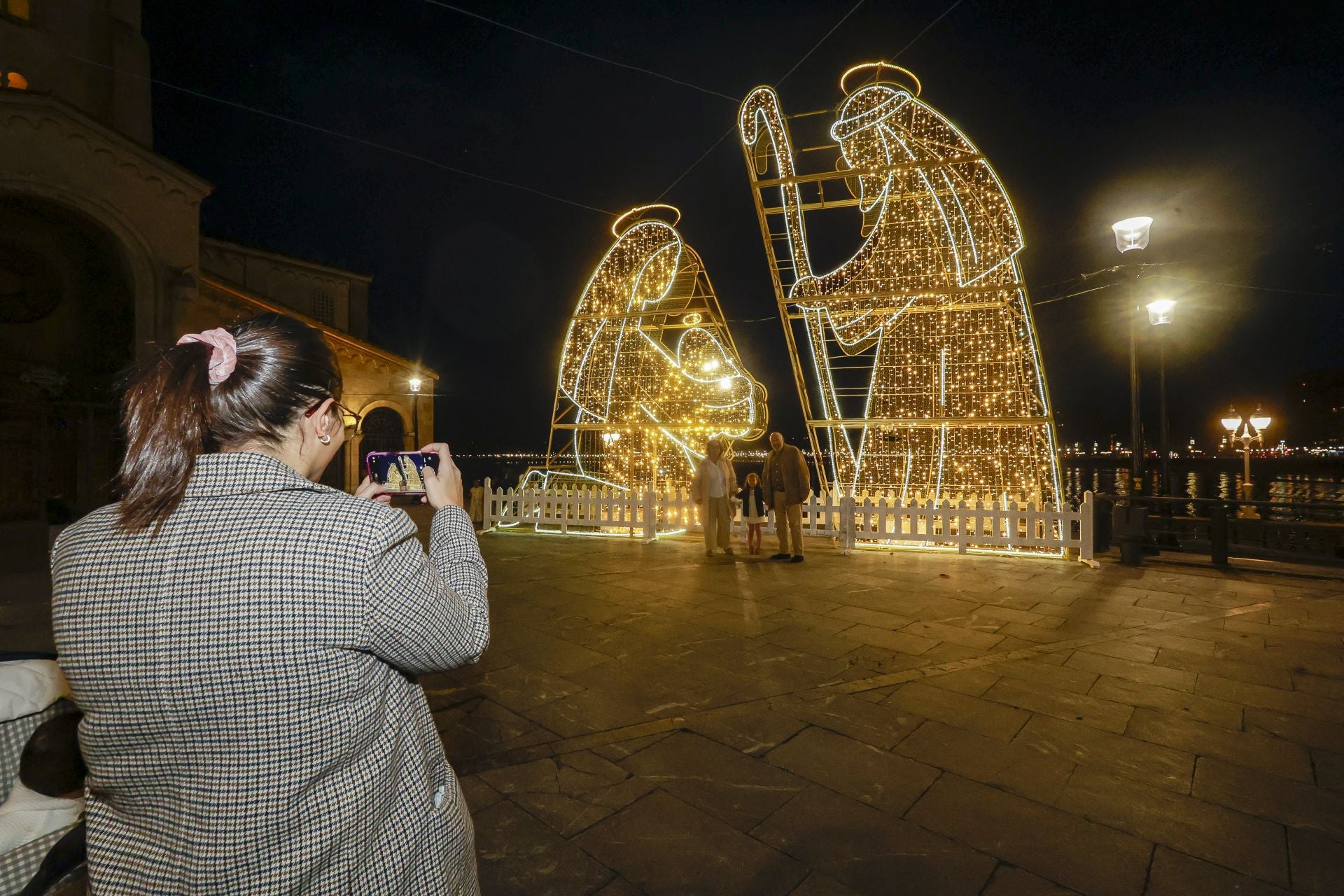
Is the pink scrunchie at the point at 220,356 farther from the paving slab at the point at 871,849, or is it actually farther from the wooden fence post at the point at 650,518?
the wooden fence post at the point at 650,518

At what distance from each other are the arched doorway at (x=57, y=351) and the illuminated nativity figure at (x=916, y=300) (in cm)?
1293

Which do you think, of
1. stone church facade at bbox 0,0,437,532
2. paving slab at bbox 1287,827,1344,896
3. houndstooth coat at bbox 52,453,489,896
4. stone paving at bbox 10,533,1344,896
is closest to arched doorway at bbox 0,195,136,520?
stone church facade at bbox 0,0,437,532

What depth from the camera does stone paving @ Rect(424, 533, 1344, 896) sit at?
7.67 feet

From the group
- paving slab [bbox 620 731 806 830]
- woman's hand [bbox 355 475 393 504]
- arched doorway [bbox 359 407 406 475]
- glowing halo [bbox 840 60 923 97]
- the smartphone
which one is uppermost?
glowing halo [bbox 840 60 923 97]

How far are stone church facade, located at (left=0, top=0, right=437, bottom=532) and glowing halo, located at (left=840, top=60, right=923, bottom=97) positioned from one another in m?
12.9

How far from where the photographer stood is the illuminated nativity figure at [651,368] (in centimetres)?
1069

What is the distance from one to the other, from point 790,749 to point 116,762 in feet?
9.29

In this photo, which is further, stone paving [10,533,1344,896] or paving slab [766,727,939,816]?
paving slab [766,727,939,816]

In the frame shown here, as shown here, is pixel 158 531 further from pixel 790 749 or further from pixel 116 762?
Result: pixel 790 749

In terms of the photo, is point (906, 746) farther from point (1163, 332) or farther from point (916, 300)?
point (1163, 332)

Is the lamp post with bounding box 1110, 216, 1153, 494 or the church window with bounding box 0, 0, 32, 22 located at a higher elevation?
the church window with bounding box 0, 0, 32, 22

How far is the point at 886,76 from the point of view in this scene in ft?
28.7

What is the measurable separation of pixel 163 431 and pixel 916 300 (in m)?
9.09

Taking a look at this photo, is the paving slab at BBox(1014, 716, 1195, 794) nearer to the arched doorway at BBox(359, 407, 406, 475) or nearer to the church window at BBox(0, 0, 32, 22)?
the arched doorway at BBox(359, 407, 406, 475)
